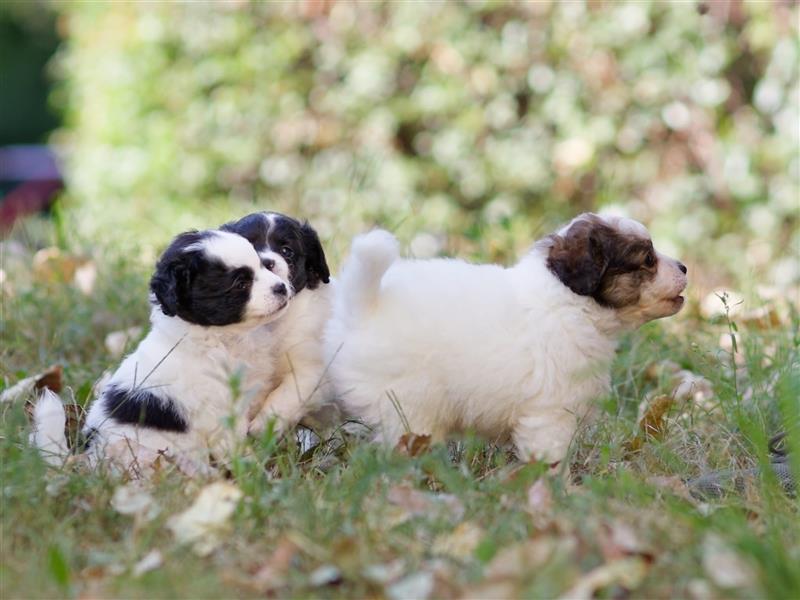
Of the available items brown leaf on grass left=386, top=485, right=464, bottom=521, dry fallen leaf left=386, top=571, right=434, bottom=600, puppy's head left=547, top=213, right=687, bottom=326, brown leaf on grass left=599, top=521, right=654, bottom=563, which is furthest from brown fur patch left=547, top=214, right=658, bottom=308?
dry fallen leaf left=386, top=571, right=434, bottom=600

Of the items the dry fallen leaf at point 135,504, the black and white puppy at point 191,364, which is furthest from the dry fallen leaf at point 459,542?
the black and white puppy at point 191,364

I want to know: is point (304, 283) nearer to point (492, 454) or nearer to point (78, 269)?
point (492, 454)

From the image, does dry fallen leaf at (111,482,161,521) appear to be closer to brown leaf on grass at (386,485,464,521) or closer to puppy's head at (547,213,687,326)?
brown leaf on grass at (386,485,464,521)

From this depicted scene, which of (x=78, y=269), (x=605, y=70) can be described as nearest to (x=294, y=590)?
(x=78, y=269)

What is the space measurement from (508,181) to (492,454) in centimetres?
483

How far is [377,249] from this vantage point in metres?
3.95

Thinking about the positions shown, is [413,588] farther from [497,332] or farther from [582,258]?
[582,258]

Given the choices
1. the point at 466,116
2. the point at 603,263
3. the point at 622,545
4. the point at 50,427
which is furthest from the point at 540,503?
the point at 466,116

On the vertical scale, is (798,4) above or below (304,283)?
above

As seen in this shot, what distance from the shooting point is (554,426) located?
4113 millimetres

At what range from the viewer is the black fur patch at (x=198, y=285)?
161 inches

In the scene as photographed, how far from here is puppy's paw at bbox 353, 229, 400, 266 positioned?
156 inches

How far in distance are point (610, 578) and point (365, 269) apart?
5.27 ft

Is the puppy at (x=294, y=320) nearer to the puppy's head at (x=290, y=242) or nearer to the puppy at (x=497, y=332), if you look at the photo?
the puppy's head at (x=290, y=242)
